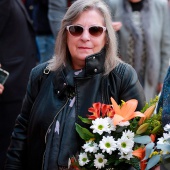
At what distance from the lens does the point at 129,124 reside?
299 cm

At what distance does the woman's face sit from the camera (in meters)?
3.33

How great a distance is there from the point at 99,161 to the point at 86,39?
2.67 feet

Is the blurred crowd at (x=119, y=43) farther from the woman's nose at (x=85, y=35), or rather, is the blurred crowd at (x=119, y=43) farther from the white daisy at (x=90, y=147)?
the white daisy at (x=90, y=147)

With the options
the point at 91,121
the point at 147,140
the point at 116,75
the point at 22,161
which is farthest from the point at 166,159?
the point at 22,161

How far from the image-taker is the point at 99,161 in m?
2.93

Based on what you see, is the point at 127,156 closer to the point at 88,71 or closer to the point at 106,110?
the point at 106,110

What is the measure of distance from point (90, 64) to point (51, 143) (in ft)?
1.80

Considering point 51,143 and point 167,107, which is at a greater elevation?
point 167,107

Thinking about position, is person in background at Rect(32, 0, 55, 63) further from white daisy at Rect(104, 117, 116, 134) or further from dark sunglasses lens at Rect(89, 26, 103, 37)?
white daisy at Rect(104, 117, 116, 134)

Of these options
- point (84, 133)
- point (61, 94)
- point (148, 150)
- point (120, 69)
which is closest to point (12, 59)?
point (61, 94)

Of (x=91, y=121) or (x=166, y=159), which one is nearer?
(x=166, y=159)

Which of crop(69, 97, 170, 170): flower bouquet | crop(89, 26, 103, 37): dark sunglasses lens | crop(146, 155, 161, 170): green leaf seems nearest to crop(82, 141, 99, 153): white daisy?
crop(69, 97, 170, 170): flower bouquet

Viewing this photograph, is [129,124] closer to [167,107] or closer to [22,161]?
[167,107]

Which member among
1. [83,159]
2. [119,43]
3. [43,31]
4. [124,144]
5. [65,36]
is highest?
[65,36]
